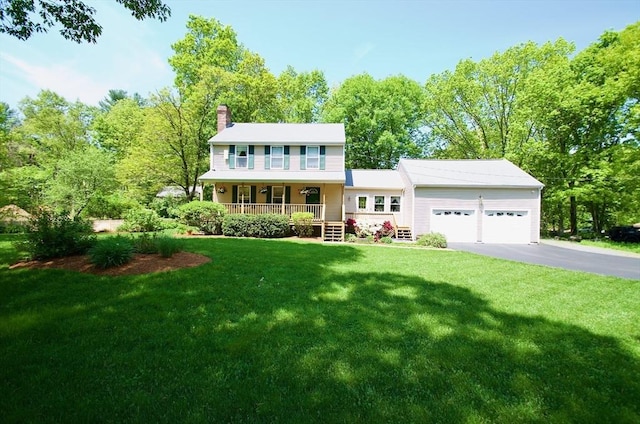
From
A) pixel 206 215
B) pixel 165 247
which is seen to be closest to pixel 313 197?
pixel 206 215

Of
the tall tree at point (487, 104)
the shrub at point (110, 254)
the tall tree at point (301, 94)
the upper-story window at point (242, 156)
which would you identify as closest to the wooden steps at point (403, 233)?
the upper-story window at point (242, 156)

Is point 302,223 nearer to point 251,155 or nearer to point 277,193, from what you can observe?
point 277,193

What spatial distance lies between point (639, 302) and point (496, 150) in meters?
24.6

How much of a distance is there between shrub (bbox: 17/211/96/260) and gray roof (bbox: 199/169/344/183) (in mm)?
10474

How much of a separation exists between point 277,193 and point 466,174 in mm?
12709

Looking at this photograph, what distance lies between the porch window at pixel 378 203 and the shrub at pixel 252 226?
24.9 feet

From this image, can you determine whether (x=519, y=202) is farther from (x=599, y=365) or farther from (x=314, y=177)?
(x=599, y=365)

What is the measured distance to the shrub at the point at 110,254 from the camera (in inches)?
255

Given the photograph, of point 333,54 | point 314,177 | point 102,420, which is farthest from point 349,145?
point 102,420

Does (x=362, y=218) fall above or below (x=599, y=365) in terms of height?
above

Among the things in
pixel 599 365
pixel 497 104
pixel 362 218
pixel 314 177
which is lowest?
pixel 599 365

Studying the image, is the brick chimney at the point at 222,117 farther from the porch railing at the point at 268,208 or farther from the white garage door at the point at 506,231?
the white garage door at the point at 506,231

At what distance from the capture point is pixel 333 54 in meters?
19.8

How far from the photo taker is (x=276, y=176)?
18359mm
